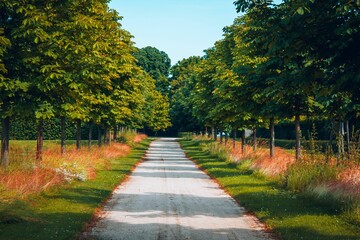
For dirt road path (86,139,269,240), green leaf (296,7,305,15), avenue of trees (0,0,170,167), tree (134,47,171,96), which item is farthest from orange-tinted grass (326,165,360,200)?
tree (134,47,171,96)

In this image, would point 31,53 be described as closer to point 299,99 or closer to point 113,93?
point 299,99

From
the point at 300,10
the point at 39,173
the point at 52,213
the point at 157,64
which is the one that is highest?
the point at 157,64

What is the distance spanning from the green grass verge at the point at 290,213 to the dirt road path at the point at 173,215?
48 centimetres

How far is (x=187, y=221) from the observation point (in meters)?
12.1

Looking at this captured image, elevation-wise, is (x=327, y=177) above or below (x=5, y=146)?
below

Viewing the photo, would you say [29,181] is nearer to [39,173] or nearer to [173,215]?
[39,173]

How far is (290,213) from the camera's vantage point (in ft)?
43.3

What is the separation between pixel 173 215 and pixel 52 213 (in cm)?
315

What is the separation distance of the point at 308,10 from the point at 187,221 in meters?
6.18

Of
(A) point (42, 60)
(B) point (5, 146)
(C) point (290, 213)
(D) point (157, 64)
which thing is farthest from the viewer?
(D) point (157, 64)

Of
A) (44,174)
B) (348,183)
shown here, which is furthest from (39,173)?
(348,183)

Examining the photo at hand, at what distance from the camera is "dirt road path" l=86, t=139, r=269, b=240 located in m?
10.7

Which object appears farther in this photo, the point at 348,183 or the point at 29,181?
the point at 29,181

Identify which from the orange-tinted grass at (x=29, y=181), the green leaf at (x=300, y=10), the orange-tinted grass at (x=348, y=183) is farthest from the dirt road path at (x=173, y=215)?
the green leaf at (x=300, y=10)
